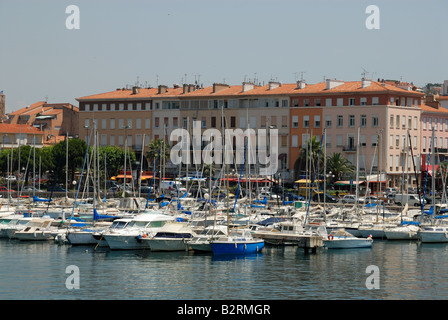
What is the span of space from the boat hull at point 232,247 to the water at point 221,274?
1.70ft

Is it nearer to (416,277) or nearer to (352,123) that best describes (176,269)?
(416,277)

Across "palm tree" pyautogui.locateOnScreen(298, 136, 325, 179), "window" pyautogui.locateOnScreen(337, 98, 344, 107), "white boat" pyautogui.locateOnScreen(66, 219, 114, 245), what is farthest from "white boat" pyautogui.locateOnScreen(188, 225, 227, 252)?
"window" pyautogui.locateOnScreen(337, 98, 344, 107)

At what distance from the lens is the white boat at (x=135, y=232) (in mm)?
51625

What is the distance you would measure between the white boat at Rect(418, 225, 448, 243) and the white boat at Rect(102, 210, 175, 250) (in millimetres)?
16811

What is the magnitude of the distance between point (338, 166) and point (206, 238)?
4564 cm

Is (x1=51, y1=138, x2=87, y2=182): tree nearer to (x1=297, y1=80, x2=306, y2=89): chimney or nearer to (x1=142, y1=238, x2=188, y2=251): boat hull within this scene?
(x1=297, y1=80, x2=306, y2=89): chimney

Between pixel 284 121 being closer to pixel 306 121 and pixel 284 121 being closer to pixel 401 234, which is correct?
pixel 306 121

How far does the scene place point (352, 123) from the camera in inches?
3947

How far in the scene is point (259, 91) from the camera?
107m

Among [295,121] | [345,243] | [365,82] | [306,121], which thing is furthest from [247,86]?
[345,243]

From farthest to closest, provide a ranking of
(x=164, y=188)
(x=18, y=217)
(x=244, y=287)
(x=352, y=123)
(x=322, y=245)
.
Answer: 1. (x=352, y=123)
2. (x=164, y=188)
3. (x=18, y=217)
4. (x=322, y=245)
5. (x=244, y=287)

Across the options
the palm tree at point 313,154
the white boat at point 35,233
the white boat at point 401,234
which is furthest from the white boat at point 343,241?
the palm tree at point 313,154

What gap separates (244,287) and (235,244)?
9.96 metres

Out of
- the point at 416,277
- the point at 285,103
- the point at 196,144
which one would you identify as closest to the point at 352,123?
the point at 285,103
